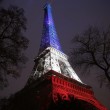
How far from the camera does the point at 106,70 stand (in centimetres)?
997

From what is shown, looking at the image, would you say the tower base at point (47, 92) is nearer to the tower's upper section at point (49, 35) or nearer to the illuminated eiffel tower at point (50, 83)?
the illuminated eiffel tower at point (50, 83)

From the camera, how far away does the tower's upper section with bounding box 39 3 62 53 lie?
29659 millimetres

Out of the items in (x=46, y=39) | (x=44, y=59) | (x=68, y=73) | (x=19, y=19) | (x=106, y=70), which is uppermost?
(x=46, y=39)

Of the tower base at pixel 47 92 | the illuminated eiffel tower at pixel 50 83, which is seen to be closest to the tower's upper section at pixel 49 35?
the illuminated eiffel tower at pixel 50 83

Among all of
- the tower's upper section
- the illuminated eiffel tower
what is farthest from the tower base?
the tower's upper section

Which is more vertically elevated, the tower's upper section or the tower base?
the tower's upper section

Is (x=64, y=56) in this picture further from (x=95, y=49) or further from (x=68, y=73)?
(x=95, y=49)

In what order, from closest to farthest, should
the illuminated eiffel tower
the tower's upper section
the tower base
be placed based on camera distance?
1. the tower base
2. the illuminated eiffel tower
3. the tower's upper section

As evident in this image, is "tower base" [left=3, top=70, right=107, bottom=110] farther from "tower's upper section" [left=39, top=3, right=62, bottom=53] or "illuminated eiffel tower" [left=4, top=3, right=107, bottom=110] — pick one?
"tower's upper section" [left=39, top=3, right=62, bottom=53]

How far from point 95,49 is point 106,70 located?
5.66ft

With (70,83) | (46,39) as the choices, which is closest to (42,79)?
(70,83)

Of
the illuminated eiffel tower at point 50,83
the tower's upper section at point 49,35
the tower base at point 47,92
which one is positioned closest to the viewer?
the tower base at point 47,92

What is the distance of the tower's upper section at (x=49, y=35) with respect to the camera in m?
29.7

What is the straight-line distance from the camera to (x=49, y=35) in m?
31.0
